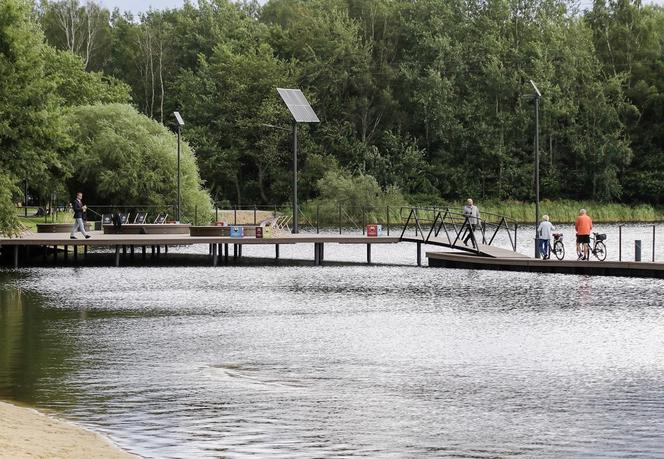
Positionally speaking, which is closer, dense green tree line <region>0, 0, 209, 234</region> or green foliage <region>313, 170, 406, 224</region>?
dense green tree line <region>0, 0, 209, 234</region>

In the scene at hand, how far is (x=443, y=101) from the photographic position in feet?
328

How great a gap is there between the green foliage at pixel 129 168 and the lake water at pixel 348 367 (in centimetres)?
3181

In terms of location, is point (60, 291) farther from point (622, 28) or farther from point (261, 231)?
point (622, 28)

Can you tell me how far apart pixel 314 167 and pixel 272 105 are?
6.02 meters

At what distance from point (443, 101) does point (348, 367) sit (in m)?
81.8

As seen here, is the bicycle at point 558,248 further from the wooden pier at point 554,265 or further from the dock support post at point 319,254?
the dock support post at point 319,254

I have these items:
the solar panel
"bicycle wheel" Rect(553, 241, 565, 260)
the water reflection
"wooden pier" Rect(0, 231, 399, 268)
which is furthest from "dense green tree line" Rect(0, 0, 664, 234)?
the water reflection

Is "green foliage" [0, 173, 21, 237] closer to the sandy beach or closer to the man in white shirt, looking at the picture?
the man in white shirt

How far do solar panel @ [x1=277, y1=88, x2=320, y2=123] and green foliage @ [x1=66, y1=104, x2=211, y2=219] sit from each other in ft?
52.1

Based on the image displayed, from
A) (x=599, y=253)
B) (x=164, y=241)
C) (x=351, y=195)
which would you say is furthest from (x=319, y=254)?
(x=351, y=195)

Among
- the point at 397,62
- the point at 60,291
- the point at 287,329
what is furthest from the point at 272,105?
the point at 287,329

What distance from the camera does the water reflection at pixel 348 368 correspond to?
14227mm

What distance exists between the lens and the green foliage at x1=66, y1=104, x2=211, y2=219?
67.9 m

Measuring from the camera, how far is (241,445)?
13.6 meters
